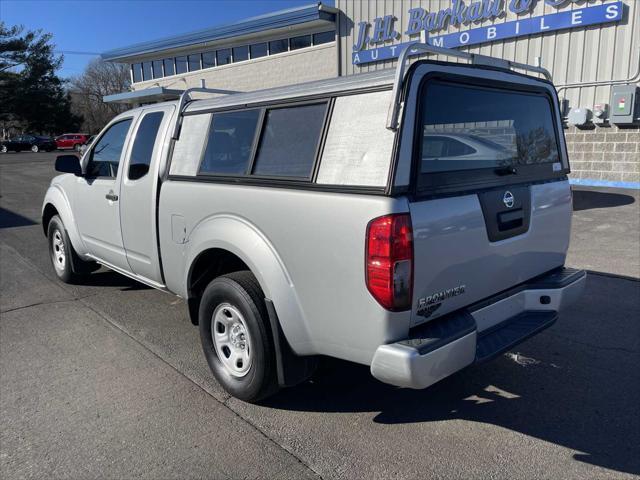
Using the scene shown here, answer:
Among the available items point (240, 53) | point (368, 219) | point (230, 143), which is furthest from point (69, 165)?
point (240, 53)

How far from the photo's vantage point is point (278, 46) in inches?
925

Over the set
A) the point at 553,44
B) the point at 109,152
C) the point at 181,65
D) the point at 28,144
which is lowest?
the point at 28,144

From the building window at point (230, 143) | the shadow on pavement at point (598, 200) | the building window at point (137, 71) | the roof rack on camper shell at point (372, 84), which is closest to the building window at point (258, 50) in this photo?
the building window at point (137, 71)

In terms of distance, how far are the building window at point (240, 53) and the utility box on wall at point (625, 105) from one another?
17344 mm

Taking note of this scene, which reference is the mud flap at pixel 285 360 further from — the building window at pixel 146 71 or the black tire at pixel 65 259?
the building window at pixel 146 71

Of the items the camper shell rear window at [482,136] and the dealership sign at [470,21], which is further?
the dealership sign at [470,21]

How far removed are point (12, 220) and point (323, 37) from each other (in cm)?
1507

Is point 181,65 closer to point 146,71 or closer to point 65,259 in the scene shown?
point 146,71

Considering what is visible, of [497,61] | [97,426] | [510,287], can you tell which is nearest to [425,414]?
[510,287]

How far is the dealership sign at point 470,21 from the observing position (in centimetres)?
1248

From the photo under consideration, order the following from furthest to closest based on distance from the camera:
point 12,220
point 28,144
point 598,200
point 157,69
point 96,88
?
point 96,88 < point 28,144 < point 157,69 < point 598,200 < point 12,220

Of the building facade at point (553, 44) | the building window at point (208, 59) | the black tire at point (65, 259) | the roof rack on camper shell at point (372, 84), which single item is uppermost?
the building window at point (208, 59)

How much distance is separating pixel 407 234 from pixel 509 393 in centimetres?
172

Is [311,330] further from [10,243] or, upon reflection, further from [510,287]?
[10,243]
